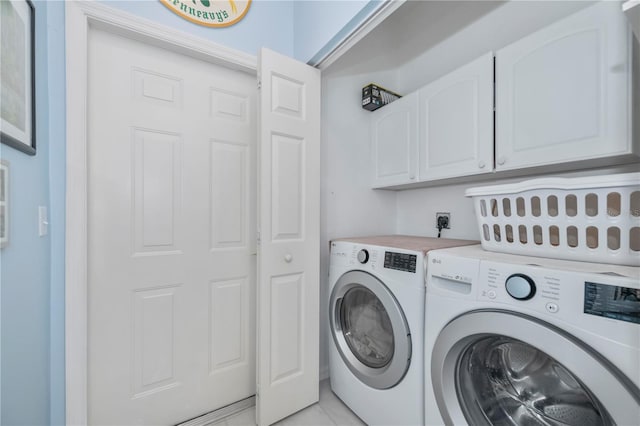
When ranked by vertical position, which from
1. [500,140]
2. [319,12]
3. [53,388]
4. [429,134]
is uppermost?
[319,12]

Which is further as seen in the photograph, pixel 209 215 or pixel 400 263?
pixel 209 215

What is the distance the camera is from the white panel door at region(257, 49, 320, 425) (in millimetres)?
1297

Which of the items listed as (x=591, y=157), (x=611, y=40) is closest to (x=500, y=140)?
(x=591, y=157)

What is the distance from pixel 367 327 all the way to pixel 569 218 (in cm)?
103

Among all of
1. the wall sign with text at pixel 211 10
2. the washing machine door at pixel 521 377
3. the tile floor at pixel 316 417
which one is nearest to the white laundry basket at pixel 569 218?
the washing machine door at pixel 521 377

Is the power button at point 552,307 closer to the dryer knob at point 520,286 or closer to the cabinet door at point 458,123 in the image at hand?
the dryer knob at point 520,286

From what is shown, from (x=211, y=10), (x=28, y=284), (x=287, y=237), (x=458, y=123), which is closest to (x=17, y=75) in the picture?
(x=28, y=284)

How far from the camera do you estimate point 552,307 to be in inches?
27.6

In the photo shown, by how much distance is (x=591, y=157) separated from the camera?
98cm

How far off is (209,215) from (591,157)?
1.75 meters

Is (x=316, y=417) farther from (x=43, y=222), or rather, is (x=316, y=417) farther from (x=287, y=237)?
(x=43, y=222)

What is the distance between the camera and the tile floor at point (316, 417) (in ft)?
4.49

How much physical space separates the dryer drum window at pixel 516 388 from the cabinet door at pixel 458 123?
84 cm

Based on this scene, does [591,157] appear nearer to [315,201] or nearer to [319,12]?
[315,201]
